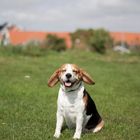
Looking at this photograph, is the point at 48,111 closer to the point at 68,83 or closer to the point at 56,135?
the point at 56,135

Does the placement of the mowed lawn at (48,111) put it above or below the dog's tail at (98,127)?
below

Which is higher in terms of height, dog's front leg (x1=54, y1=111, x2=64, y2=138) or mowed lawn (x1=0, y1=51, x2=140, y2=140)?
dog's front leg (x1=54, y1=111, x2=64, y2=138)

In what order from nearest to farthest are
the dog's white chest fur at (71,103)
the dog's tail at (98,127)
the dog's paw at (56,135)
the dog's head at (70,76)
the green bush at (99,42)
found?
the dog's head at (70,76) → the dog's white chest fur at (71,103) → the dog's paw at (56,135) → the dog's tail at (98,127) → the green bush at (99,42)

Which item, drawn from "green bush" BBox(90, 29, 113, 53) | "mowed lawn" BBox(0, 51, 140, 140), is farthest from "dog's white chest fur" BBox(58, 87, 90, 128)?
"green bush" BBox(90, 29, 113, 53)

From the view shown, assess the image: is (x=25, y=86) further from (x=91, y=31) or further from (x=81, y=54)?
(x=91, y=31)

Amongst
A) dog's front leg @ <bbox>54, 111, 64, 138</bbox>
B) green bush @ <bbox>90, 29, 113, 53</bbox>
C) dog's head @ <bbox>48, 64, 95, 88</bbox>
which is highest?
dog's head @ <bbox>48, 64, 95, 88</bbox>

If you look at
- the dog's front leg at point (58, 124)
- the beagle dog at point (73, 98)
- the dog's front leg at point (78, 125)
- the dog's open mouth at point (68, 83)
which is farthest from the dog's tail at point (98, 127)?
the dog's open mouth at point (68, 83)

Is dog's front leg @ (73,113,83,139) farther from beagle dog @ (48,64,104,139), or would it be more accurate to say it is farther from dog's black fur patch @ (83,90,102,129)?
dog's black fur patch @ (83,90,102,129)

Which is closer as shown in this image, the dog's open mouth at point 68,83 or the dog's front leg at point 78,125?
the dog's open mouth at point 68,83

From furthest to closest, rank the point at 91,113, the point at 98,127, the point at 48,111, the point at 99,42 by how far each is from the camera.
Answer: the point at 99,42, the point at 48,111, the point at 98,127, the point at 91,113

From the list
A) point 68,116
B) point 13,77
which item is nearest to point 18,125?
point 68,116

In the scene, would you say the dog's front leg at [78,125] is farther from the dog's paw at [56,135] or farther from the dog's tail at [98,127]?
the dog's tail at [98,127]

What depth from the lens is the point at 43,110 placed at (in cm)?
1108

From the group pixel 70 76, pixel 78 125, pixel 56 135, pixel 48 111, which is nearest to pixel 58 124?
pixel 56 135
